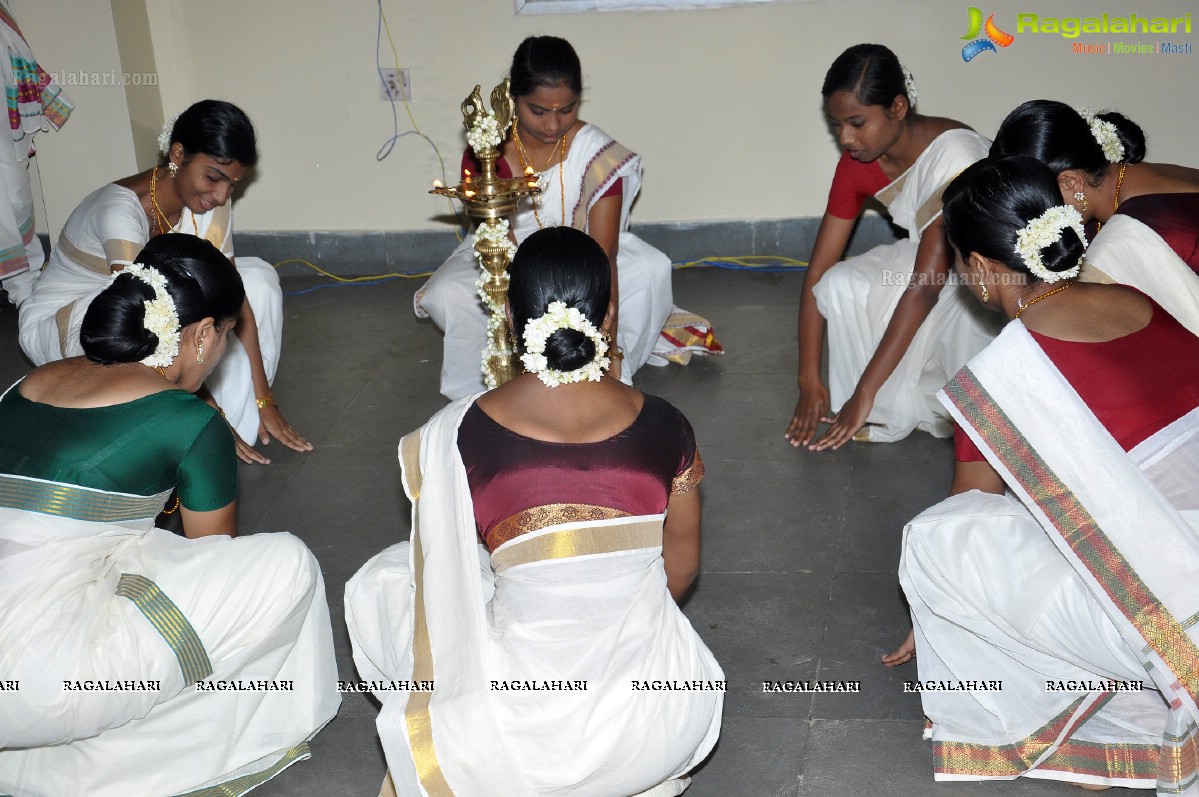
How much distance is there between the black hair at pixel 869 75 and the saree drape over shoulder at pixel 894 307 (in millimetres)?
260

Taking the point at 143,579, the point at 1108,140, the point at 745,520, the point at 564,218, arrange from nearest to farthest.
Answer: the point at 143,579, the point at 1108,140, the point at 745,520, the point at 564,218

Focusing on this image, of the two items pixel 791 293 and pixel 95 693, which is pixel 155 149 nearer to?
pixel 791 293

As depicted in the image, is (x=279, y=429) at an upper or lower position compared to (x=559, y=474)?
lower

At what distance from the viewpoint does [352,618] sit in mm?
2281

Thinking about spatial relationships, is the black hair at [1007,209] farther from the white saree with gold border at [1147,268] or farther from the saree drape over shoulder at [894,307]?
the saree drape over shoulder at [894,307]

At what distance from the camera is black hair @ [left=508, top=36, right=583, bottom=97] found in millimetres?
3598

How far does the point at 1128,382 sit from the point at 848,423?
1.55 metres

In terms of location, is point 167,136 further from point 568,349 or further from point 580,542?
point 580,542

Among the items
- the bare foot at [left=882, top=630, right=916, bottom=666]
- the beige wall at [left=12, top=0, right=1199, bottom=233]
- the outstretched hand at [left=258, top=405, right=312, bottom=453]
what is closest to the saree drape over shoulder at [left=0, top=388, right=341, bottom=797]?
the bare foot at [left=882, top=630, right=916, bottom=666]

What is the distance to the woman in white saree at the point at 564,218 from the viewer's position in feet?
12.6

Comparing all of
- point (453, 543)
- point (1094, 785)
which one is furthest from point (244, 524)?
point (1094, 785)

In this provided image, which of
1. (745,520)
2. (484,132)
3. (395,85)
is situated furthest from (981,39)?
(484,132)

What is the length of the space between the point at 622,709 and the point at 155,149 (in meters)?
4.58

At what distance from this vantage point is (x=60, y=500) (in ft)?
6.79
